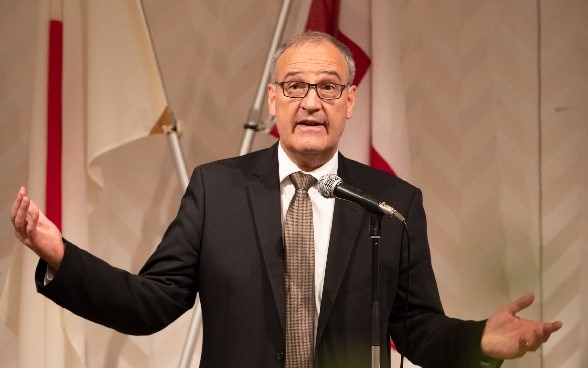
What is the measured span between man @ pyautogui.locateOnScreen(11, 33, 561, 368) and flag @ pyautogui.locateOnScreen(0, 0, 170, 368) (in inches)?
43.3

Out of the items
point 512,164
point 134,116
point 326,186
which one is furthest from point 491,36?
point 326,186

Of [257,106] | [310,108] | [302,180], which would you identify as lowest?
[302,180]

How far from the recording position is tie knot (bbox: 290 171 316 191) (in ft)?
6.43

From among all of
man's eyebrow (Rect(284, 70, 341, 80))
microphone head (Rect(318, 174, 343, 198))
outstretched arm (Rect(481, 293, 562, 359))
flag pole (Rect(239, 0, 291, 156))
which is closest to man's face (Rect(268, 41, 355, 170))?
man's eyebrow (Rect(284, 70, 341, 80))

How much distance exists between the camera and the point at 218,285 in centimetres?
185

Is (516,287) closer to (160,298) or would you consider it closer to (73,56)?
(160,298)

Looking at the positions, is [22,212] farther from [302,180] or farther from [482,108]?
[482,108]

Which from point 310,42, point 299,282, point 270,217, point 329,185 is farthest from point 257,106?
point 329,185

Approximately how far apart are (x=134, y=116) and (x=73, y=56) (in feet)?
1.03

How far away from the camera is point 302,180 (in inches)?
77.7

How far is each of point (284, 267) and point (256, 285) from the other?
75 millimetres

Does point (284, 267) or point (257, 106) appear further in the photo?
point (257, 106)

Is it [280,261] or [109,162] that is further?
[109,162]

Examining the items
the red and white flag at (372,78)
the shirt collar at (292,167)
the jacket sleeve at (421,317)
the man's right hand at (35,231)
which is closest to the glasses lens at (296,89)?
the shirt collar at (292,167)
